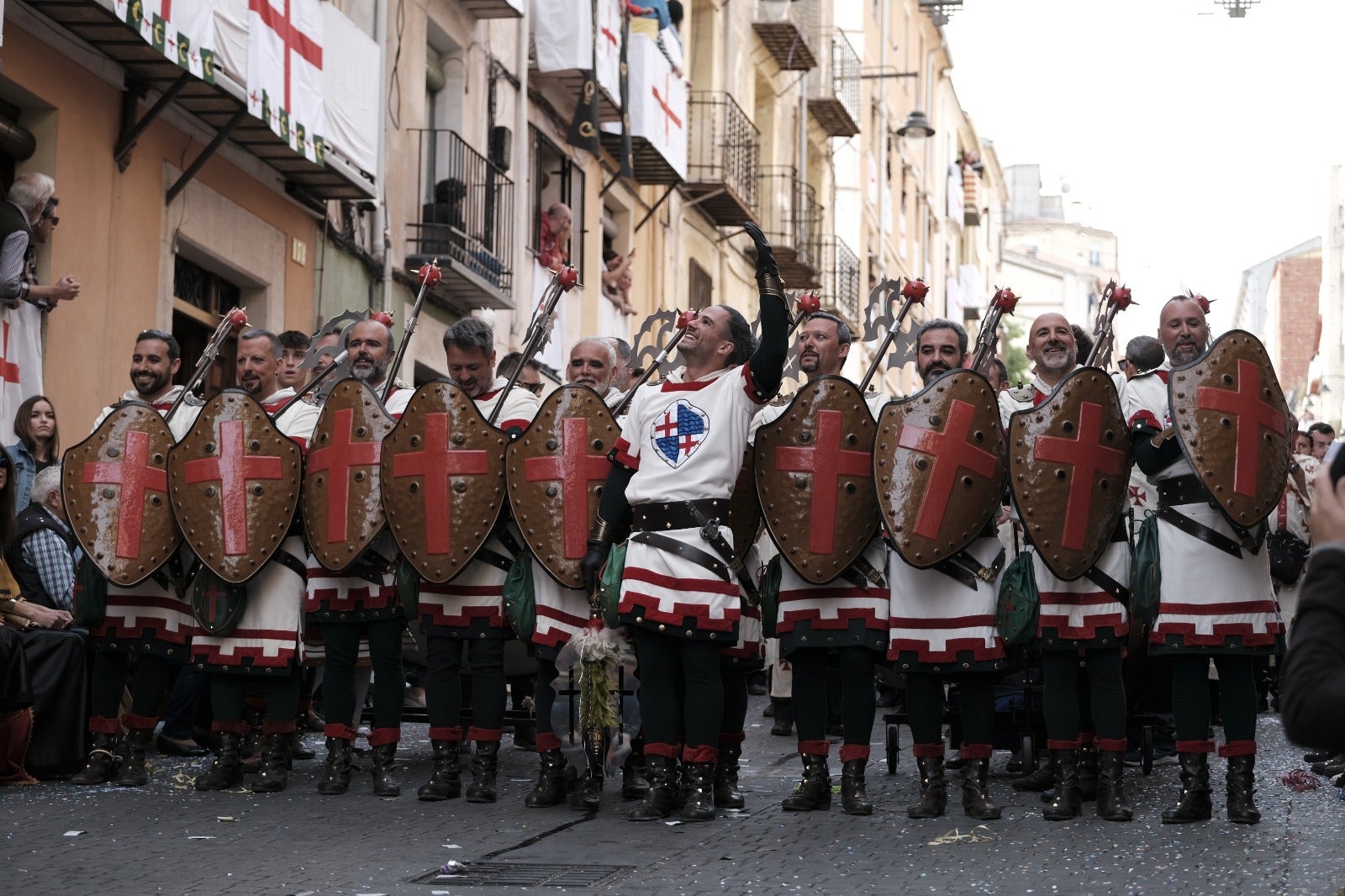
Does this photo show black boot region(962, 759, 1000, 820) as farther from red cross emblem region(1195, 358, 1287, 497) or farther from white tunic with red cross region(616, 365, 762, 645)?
red cross emblem region(1195, 358, 1287, 497)

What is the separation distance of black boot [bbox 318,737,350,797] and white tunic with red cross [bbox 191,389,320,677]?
1.26 feet

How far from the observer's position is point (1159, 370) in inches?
292

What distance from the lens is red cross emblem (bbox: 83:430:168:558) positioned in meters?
8.22

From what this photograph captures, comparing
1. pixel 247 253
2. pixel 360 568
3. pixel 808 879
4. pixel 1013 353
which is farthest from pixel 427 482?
pixel 1013 353

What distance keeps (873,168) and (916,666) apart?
33.4 meters

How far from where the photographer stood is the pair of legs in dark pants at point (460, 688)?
786cm

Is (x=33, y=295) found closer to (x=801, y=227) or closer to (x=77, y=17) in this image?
(x=77, y=17)

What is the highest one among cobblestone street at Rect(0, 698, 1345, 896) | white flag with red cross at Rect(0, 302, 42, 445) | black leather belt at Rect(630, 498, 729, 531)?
white flag with red cross at Rect(0, 302, 42, 445)

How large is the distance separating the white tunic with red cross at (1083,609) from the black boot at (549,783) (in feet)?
6.19

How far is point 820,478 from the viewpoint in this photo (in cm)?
745

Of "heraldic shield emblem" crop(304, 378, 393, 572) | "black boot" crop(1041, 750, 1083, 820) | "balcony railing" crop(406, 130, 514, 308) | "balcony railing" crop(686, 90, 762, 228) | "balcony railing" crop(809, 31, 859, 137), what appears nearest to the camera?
"black boot" crop(1041, 750, 1083, 820)

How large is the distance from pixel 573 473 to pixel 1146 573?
2170 mm

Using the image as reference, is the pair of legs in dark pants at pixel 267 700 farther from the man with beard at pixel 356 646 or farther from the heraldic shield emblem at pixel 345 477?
the heraldic shield emblem at pixel 345 477


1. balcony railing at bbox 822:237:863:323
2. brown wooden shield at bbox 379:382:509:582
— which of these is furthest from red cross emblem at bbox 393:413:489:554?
balcony railing at bbox 822:237:863:323
